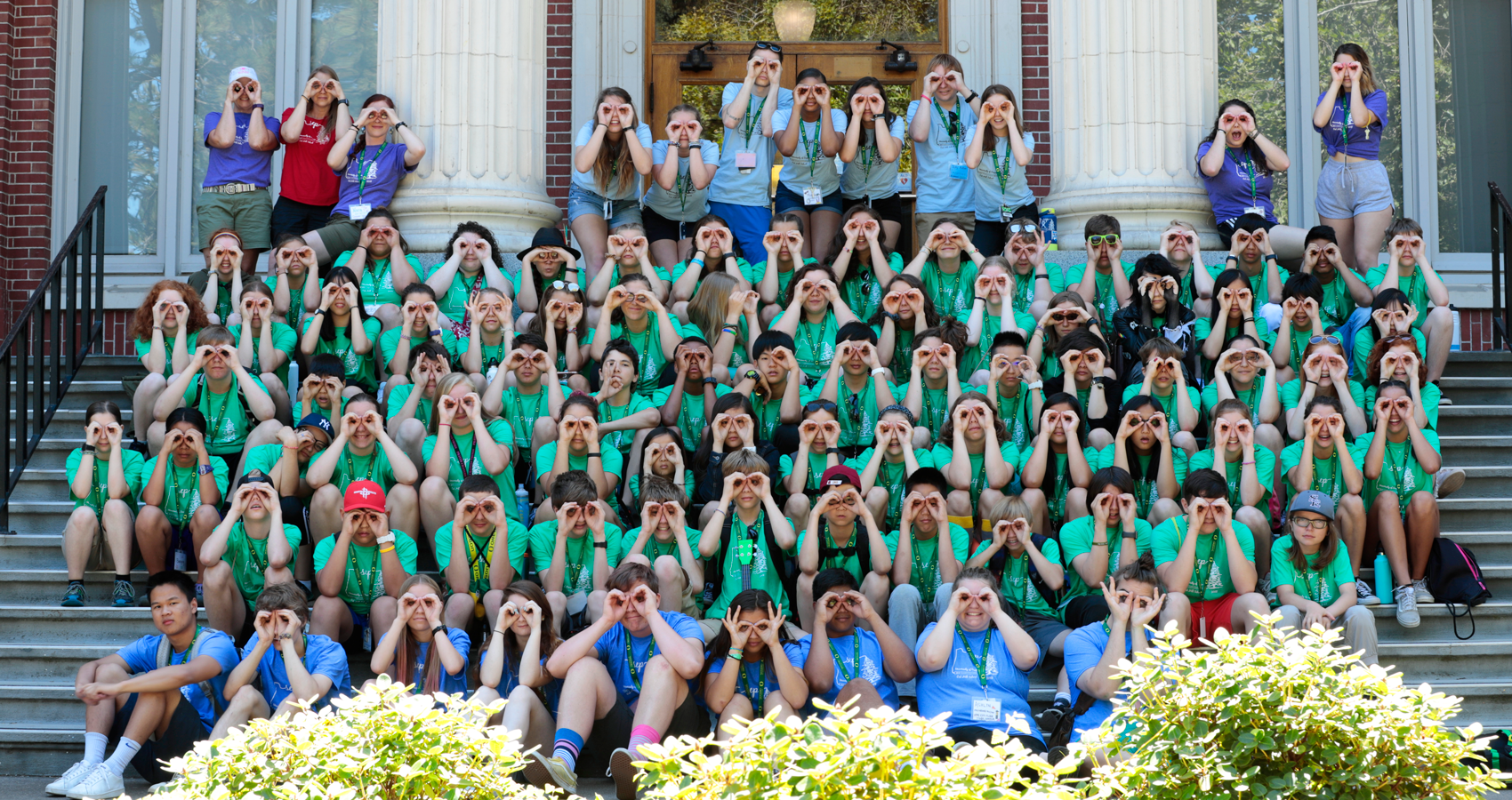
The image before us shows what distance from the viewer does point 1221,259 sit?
9.81 m

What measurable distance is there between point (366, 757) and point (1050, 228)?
725cm

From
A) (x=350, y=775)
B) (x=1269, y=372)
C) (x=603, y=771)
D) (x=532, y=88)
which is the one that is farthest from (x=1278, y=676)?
(x=532, y=88)

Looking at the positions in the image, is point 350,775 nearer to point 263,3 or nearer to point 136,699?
point 136,699

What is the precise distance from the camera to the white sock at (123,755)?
6504mm

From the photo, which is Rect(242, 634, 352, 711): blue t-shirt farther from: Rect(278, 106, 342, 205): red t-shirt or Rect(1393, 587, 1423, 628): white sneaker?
Rect(1393, 587, 1423, 628): white sneaker

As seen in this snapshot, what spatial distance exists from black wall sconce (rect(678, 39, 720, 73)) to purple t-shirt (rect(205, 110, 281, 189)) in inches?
126

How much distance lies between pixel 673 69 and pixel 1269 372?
18.5ft

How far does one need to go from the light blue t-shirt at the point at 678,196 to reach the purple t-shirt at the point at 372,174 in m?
1.55

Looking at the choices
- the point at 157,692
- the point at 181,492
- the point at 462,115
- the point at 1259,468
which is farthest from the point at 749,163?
the point at 157,692

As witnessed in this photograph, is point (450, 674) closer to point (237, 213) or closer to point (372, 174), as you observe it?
point (372, 174)

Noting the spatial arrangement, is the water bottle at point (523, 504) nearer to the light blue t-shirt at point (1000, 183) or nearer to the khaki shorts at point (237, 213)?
the khaki shorts at point (237, 213)

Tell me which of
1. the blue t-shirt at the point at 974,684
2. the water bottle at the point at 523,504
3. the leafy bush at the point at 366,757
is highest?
the water bottle at the point at 523,504

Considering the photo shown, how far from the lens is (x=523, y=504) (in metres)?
7.89

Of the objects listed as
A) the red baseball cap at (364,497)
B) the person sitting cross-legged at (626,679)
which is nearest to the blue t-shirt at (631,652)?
the person sitting cross-legged at (626,679)
